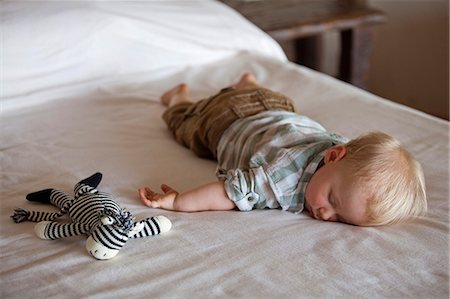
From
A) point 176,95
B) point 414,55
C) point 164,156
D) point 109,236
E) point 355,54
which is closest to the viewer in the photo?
point 109,236

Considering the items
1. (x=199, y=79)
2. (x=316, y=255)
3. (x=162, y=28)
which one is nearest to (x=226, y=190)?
(x=316, y=255)

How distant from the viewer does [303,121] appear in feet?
4.13

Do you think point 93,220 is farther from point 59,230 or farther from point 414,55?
point 414,55

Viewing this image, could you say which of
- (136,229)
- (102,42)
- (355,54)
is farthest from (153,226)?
(355,54)

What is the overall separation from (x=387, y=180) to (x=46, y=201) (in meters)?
0.62

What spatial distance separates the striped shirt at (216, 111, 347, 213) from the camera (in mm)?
1076

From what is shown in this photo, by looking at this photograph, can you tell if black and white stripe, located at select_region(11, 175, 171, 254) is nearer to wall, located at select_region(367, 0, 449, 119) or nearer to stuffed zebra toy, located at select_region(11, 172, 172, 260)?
stuffed zebra toy, located at select_region(11, 172, 172, 260)

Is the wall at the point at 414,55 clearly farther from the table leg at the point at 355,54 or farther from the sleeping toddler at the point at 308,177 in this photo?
the sleeping toddler at the point at 308,177

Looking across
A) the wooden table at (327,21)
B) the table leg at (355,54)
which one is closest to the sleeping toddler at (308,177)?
the wooden table at (327,21)

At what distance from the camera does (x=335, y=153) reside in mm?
1078

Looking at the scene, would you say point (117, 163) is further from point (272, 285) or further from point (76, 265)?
point (272, 285)

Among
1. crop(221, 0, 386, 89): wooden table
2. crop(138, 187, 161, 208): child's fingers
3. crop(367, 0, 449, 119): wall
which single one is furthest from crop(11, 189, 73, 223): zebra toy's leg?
crop(367, 0, 449, 119): wall

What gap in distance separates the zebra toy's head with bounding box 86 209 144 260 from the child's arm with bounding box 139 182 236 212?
0.14 meters

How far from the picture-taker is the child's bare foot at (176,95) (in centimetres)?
153
